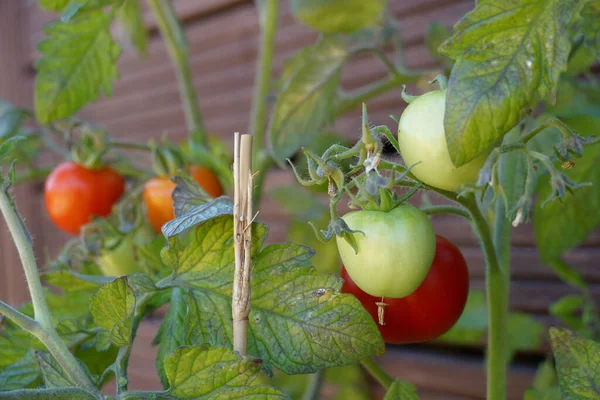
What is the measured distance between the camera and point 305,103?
0.68 metres

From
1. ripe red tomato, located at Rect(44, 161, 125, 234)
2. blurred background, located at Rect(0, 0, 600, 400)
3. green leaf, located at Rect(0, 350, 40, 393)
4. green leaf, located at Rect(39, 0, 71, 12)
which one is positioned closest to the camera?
green leaf, located at Rect(0, 350, 40, 393)

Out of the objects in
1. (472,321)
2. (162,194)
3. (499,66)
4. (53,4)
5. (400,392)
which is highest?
(53,4)

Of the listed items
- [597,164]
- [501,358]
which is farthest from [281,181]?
[501,358]

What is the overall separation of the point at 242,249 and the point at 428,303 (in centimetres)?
16

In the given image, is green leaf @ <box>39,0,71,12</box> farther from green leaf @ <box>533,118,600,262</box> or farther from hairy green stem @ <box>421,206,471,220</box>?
green leaf @ <box>533,118,600,262</box>

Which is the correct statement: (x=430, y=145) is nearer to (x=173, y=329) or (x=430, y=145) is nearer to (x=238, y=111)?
(x=173, y=329)

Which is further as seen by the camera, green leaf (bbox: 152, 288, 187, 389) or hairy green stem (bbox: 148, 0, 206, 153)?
hairy green stem (bbox: 148, 0, 206, 153)

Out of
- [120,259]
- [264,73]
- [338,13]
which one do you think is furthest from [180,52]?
[120,259]

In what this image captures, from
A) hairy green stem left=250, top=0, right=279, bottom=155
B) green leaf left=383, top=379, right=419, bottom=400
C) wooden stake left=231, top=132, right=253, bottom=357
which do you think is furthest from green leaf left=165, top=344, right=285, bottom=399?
hairy green stem left=250, top=0, right=279, bottom=155

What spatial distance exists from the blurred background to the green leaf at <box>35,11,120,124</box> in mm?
414

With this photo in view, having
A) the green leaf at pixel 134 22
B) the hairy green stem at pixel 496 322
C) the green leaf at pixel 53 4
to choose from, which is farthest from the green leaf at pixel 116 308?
the green leaf at pixel 134 22

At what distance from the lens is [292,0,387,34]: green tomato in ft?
2.48

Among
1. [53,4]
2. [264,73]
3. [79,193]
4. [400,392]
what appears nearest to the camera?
[400,392]

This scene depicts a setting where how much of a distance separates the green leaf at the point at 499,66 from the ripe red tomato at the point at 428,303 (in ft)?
0.47
